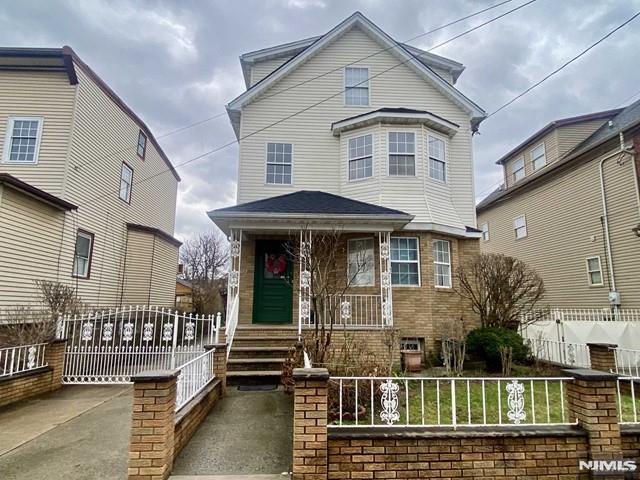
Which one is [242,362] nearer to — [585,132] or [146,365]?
[146,365]

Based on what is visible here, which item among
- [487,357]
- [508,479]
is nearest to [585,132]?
[487,357]

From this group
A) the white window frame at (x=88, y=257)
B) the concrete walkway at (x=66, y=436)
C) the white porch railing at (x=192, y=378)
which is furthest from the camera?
the white window frame at (x=88, y=257)

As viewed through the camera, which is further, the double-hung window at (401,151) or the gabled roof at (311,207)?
the double-hung window at (401,151)

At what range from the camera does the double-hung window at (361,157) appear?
10961mm

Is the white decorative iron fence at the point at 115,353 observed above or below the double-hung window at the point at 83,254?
below

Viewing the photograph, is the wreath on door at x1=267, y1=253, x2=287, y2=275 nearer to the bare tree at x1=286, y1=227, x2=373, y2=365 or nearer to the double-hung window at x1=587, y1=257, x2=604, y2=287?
the bare tree at x1=286, y1=227, x2=373, y2=365

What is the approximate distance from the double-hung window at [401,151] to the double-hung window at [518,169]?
10.1 m

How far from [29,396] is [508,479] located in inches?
293

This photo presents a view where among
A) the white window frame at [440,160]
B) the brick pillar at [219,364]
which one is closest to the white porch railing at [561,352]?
the white window frame at [440,160]

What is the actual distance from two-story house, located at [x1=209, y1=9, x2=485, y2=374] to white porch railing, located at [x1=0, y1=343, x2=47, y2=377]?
3.69 meters

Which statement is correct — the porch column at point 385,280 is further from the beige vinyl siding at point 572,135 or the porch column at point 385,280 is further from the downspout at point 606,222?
the beige vinyl siding at point 572,135

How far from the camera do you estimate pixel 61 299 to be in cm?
820

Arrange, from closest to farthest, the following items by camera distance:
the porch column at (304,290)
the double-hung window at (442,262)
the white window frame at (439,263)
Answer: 1. the porch column at (304,290)
2. the white window frame at (439,263)
3. the double-hung window at (442,262)

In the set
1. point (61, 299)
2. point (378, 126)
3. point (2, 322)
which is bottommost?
point (2, 322)
